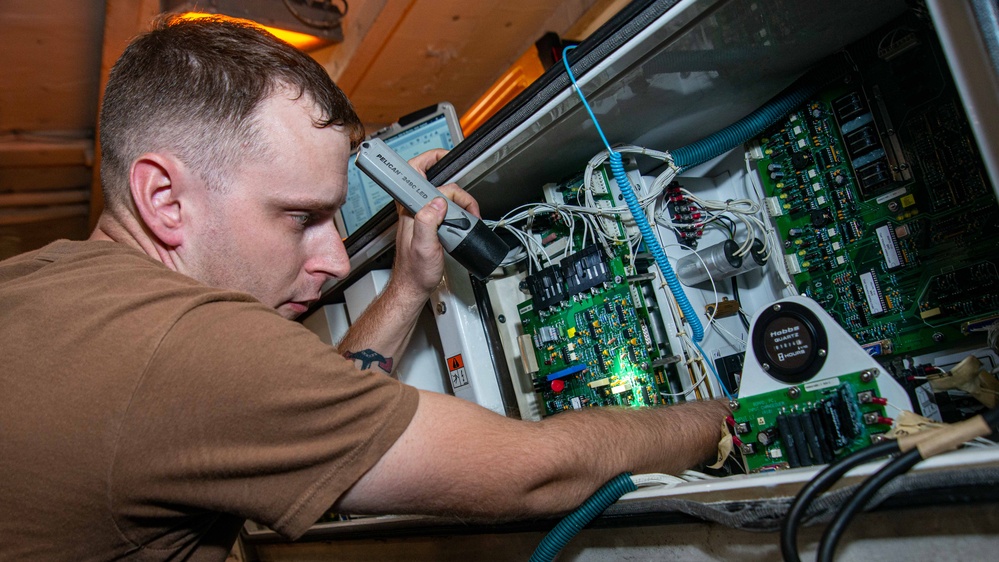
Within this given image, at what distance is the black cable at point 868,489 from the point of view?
2.03ft

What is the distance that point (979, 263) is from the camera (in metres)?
1.01

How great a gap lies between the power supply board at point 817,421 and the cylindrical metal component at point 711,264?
40 cm

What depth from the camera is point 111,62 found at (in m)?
2.34

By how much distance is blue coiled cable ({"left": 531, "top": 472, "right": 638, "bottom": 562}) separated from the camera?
0.93 meters

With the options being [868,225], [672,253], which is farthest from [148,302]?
[868,225]

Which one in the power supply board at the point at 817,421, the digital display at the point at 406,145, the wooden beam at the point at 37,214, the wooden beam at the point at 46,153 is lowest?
the power supply board at the point at 817,421

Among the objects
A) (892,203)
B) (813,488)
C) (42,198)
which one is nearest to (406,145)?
(892,203)

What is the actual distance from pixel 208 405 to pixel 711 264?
98 centimetres

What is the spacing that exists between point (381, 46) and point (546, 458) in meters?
2.50

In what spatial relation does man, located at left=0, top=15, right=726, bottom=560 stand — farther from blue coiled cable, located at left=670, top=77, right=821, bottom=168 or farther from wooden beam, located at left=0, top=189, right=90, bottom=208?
wooden beam, located at left=0, top=189, right=90, bottom=208

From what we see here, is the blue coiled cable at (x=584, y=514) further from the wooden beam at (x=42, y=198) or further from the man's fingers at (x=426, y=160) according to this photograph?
the wooden beam at (x=42, y=198)

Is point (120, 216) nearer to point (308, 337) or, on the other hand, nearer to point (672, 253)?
point (308, 337)

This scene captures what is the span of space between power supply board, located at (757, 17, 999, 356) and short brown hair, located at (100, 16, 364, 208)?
2.98 ft

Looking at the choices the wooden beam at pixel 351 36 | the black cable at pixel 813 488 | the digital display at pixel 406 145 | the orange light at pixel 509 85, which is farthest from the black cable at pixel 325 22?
the black cable at pixel 813 488
